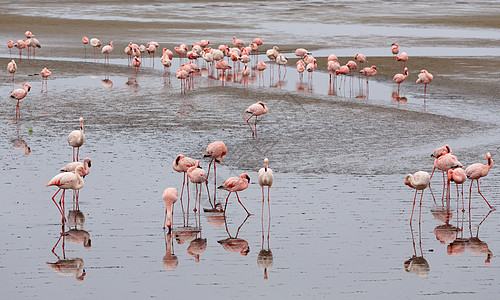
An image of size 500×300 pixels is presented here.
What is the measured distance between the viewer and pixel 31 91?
70.8 feet

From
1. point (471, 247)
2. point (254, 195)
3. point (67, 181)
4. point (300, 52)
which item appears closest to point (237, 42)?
point (300, 52)

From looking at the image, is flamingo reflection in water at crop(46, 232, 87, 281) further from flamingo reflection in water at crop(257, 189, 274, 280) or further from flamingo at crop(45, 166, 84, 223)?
flamingo reflection in water at crop(257, 189, 274, 280)

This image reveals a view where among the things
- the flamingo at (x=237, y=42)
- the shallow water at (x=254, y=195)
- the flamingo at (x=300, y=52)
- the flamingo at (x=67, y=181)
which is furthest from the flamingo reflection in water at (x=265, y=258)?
the flamingo at (x=237, y=42)

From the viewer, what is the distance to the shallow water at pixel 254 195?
27.5ft

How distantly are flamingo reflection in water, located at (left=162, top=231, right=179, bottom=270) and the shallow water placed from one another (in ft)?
0.11

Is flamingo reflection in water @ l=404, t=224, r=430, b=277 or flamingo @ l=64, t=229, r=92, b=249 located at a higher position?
flamingo reflection in water @ l=404, t=224, r=430, b=277

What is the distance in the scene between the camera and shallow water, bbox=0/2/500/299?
8.37m

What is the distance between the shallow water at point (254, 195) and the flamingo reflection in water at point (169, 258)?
3 cm

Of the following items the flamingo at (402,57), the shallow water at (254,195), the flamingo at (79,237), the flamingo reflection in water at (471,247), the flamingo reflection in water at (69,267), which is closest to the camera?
the shallow water at (254,195)

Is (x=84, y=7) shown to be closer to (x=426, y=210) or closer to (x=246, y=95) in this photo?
(x=246, y=95)

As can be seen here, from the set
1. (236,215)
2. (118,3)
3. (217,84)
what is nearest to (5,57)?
(217,84)

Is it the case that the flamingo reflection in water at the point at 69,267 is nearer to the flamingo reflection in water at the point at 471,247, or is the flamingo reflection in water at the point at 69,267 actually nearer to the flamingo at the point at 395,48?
the flamingo reflection in water at the point at 471,247

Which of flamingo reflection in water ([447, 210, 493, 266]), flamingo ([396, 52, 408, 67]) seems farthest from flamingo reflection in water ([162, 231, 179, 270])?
flamingo ([396, 52, 408, 67])

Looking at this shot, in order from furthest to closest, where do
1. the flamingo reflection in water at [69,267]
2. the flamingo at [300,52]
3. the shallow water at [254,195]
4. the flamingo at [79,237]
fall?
the flamingo at [300,52]
the flamingo at [79,237]
the flamingo reflection in water at [69,267]
the shallow water at [254,195]
